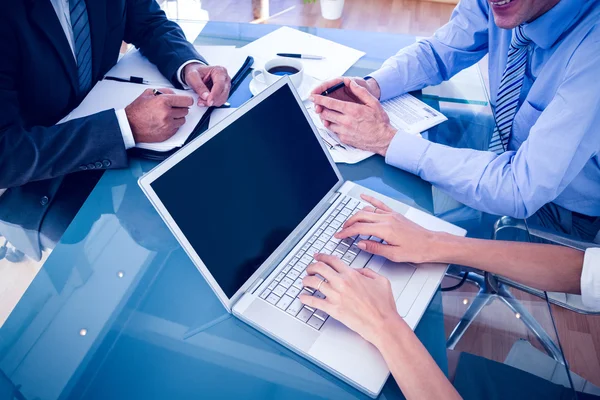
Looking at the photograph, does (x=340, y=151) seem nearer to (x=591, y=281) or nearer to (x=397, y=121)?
(x=397, y=121)

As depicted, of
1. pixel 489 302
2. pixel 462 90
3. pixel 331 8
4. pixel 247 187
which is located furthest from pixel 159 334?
pixel 331 8

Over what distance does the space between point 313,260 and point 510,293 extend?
0.47m

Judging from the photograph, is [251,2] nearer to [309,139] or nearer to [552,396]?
[309,139]

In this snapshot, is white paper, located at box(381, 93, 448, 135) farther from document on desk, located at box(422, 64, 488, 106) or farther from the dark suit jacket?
the dark suit jacket

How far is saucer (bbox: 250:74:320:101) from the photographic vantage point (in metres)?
1.03

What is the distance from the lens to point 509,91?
1006 mm

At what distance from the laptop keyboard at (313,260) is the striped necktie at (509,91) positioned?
18.9 inches

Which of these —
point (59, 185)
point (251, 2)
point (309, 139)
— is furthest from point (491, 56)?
point (251, 2)

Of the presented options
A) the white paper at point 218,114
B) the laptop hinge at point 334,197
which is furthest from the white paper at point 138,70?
the laptop hinge at point 334,197

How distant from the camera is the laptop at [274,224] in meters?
0.57

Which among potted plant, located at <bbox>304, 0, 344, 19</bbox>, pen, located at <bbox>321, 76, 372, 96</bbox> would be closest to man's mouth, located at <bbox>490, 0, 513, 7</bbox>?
pen, located at <bbox>321, 76, 372, 96</bbox>

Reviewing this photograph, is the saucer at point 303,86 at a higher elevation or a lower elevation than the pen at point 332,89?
lower

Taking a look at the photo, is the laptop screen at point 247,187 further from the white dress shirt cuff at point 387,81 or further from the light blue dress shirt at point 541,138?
the white dress shirt cuff at point 387,81

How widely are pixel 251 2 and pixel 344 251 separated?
3358 mm
